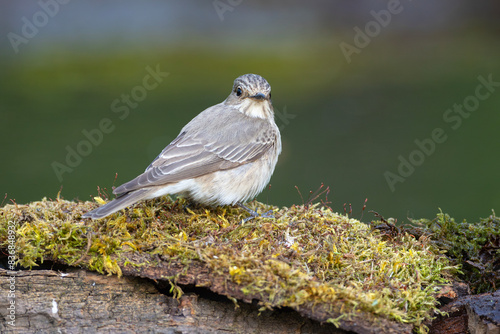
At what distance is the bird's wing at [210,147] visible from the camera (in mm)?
5672

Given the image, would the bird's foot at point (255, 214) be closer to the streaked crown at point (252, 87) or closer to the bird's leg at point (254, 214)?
the bird's leg at point (254, 214)

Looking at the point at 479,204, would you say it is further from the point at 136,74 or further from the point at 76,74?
the point at 76,74

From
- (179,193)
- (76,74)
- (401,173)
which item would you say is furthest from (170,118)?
(179,193)

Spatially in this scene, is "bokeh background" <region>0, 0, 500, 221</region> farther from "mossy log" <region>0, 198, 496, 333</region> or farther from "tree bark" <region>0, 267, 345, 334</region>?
"tree bark" <region>0, 267, 345, 334</region>

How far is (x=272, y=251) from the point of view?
4902 millimetres

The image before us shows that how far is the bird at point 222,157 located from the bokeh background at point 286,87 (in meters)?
2.66

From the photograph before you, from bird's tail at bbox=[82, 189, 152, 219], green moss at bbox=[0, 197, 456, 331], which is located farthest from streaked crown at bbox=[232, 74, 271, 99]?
bird's tail at bbox=[82, 189, 152, 219]

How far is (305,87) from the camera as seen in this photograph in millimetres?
14812

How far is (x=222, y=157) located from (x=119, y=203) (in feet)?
4.55

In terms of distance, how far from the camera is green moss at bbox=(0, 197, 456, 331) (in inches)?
173

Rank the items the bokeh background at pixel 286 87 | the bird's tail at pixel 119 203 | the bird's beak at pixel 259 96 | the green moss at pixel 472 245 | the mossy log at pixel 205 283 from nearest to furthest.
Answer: the mossy log at pixel 205 283 → the bird's tail at pixel 119 203 → the green moss at pixel 472 245 → the bird's beak at pixel 259 96 → the bokeh background at pixel 286 87

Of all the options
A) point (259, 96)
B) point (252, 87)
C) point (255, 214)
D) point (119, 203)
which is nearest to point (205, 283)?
point (119, 203)

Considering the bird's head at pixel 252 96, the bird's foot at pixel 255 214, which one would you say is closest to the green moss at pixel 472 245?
the bird's foot at pixel 255 214

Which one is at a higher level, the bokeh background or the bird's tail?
the bokeh background
